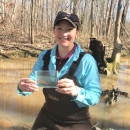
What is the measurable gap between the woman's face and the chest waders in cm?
15

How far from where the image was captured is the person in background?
1724mm

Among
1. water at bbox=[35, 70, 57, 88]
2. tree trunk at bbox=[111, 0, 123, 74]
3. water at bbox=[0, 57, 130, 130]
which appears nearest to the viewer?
water at bbox=[35, 70, 57, 88]

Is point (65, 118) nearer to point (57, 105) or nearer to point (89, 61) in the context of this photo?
point (57, 105)

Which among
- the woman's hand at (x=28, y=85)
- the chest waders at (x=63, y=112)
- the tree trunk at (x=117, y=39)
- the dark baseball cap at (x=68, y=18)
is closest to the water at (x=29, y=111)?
the chest waders at (x=63, y=112)

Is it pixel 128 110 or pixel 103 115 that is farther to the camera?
pixel 128 110

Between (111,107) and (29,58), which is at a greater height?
(111,107)

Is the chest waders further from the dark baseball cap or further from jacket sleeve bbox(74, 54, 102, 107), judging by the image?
the dark baseball cap

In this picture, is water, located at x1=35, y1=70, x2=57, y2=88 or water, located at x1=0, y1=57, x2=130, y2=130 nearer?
water, located at x1=35, y1=70, x2=57, y2=88

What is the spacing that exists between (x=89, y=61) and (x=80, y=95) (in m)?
0.28

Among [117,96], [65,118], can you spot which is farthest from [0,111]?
[65,118]

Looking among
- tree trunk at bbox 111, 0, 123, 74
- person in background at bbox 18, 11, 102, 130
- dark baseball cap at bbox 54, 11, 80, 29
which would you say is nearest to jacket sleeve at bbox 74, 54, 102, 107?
person in background at bbox 18, 11, 102, 130

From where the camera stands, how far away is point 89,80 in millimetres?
1742

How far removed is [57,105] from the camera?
73.3 inches

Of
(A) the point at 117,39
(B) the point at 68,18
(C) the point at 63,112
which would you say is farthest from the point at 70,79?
(A) the point at 117,39
